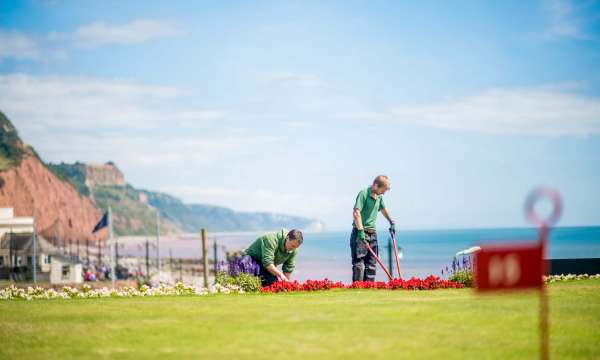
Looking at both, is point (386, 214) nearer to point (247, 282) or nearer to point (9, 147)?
point (247, 282)

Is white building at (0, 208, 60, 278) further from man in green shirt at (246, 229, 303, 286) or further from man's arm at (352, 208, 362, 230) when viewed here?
man's arm at (352, 208, 362, 230)

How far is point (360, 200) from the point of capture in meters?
15.3

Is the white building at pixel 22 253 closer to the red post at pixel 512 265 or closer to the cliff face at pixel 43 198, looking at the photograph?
the cliff face at pixel 43 198

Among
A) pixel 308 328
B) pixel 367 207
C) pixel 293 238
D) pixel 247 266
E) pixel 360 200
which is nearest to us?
pixel 308 328

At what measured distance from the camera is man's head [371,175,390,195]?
15.1m

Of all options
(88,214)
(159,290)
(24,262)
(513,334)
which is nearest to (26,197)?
Result: (88,214)

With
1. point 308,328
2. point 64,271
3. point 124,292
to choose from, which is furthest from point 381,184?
point 64,271

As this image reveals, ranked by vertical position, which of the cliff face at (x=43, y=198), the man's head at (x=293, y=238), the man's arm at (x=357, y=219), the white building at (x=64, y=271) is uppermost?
the cliff face at (x=43, y=198)

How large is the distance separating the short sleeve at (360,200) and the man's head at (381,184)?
0.24 metres

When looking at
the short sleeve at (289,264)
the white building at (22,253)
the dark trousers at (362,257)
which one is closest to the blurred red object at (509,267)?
the short sleeve at (289,264)

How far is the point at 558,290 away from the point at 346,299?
3.80 meters

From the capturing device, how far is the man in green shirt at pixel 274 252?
13.7m

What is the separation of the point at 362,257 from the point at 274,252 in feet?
6.83

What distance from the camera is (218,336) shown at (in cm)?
823
